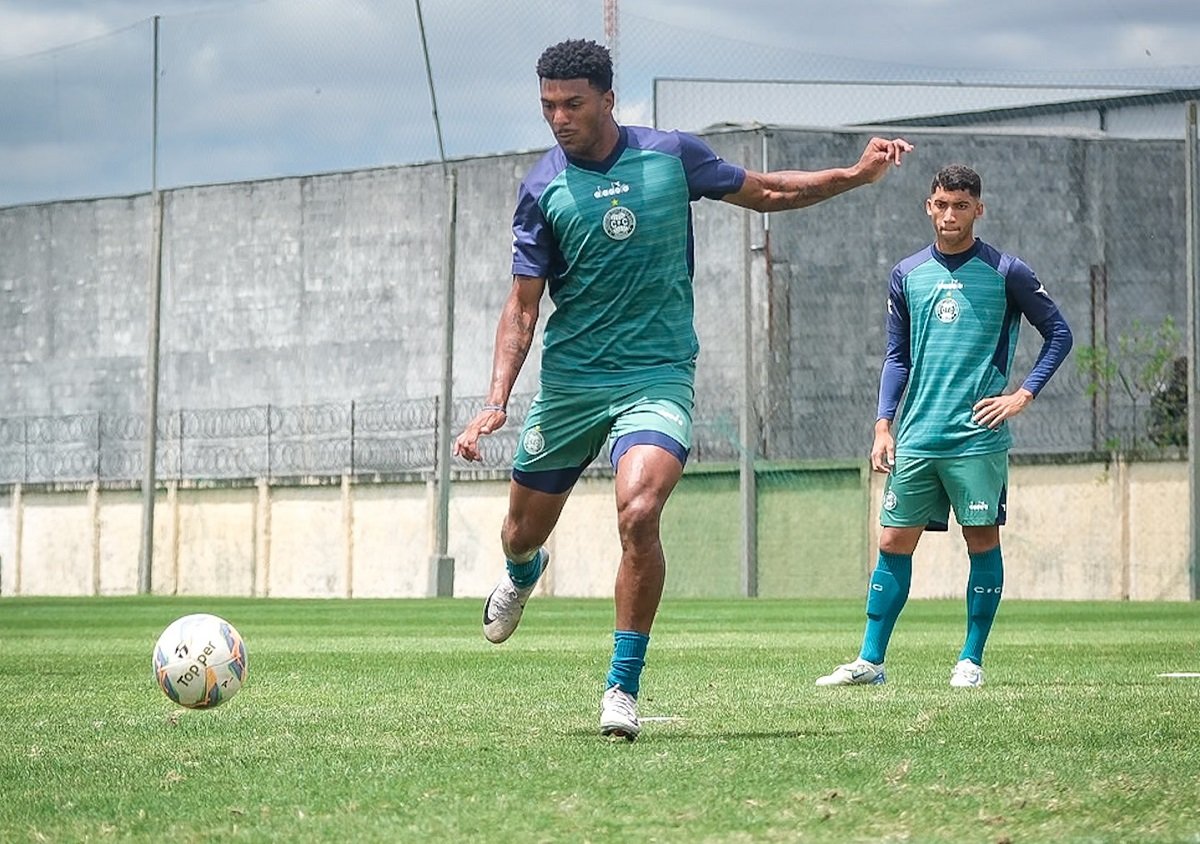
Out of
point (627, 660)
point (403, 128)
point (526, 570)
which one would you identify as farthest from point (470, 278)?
point (627, 660)

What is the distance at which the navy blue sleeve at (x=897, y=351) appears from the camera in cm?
1004

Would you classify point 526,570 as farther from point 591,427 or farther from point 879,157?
point 879,157

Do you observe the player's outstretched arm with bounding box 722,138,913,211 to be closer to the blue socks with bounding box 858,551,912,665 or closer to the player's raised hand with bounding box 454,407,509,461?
the player's raised hand with bounding box 454,407,509,461

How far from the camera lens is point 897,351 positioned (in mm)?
10102

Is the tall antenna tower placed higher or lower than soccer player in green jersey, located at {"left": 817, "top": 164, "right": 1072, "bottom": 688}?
higher

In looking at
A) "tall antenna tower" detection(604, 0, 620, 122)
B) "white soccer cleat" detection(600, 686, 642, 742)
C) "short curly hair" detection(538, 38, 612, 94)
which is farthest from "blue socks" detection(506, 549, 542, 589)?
"tall antenna tower" detection(604, 0, 620, 122)

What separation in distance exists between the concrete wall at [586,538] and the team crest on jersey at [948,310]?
776 inches

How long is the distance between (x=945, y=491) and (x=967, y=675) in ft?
3.05

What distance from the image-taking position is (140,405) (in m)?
41.1

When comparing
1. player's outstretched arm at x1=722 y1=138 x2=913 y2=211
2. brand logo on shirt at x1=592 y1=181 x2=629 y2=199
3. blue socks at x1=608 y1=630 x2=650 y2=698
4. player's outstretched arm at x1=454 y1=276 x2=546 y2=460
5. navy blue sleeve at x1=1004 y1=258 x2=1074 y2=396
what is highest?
player's outstretched arm at x1=722 y1=138 x2=913 y2=211

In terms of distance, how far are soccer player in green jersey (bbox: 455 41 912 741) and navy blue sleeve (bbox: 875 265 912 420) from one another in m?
2.18

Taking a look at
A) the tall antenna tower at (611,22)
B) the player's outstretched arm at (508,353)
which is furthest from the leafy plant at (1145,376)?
the player's outstretched arm at (508,353)

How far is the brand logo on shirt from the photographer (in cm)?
756

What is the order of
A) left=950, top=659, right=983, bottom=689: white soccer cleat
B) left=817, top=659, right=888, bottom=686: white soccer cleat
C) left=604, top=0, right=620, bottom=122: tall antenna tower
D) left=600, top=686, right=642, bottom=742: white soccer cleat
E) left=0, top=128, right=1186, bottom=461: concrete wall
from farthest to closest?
1. left=604, top=0, right=620, bottom=122: tall antenna tower
2. left=0, top=128, right=1186, bottom=461: concrete wall
3. left=817, top=659, right=888, bottom=686: white soccer cleat
4. left=950, top=659, right=983, bottom=689: white soccer cleat
5. left=600, top=686, right=642, bottom=742: white soccer cleat
